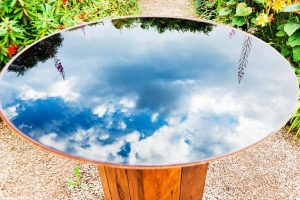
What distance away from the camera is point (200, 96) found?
1.52 m

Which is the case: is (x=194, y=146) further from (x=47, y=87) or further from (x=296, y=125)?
(x=296, y=125)

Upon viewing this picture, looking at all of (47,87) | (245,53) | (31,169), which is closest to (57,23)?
(31,169)

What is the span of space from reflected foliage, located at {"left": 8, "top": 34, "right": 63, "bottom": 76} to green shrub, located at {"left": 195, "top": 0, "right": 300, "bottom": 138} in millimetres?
2268

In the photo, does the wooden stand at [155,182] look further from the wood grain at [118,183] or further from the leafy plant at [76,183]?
the leafy plant at [76,183]

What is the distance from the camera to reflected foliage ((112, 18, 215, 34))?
7.43 feet

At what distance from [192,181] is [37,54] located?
4.22ft

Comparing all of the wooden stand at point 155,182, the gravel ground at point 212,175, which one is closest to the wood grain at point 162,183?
the wooden stand at point 155,182

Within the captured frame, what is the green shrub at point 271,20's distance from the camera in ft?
10.2

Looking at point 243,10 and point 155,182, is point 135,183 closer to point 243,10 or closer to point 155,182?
point 155,182

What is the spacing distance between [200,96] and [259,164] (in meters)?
1.63

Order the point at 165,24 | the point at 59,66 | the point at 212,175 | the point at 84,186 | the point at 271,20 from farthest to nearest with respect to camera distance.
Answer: the point at 271,20, the point at 212,175, the point at 84,186, the point at 165,24, the point at 59,66

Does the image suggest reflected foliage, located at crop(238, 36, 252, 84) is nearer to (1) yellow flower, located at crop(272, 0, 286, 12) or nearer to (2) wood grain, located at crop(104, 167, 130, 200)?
(2) wood grain, located at crop(104, 167, 130, 200)

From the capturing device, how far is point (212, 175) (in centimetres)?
269

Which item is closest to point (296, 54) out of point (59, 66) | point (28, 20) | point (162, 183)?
point (162, 183)
